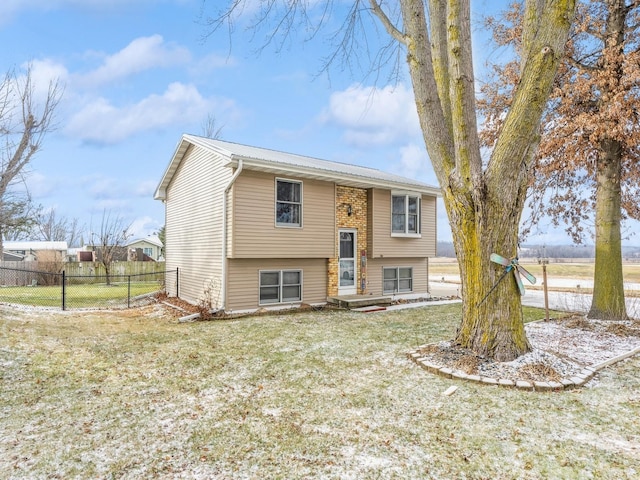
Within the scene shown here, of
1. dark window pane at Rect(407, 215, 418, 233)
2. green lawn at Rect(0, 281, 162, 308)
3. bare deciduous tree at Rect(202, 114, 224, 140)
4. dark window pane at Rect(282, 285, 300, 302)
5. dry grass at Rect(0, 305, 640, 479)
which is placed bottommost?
green lawn at Rect(0, 281, 162, 308)

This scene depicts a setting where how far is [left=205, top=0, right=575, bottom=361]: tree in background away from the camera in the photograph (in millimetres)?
4746

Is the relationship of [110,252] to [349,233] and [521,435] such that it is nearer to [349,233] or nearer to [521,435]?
[349,233]

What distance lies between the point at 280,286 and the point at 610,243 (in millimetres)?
7965

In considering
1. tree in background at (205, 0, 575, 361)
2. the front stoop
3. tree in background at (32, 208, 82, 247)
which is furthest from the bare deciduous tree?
tree in background at (32, 208, 82, 247)

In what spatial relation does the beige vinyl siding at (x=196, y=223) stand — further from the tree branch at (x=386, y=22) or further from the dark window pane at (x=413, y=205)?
the dark window pane at (x=413, y=205)

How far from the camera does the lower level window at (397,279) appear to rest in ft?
41.9

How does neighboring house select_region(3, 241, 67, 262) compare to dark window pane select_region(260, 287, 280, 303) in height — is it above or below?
above

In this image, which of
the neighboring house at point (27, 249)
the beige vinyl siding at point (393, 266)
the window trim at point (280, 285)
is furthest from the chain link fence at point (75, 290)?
the neighboring house at point (27, 249)

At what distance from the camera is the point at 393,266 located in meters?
12.9

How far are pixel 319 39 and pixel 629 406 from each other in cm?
771

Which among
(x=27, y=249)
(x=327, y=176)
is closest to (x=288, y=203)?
(x=327, y=176)

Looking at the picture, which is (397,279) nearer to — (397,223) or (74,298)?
(397,223)

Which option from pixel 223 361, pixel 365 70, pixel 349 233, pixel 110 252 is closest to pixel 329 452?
pixel 223 361

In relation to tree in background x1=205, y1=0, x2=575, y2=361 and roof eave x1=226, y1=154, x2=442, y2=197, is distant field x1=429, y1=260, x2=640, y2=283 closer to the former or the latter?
roof eave x1=226, y1=154, x2=442, y2=197
